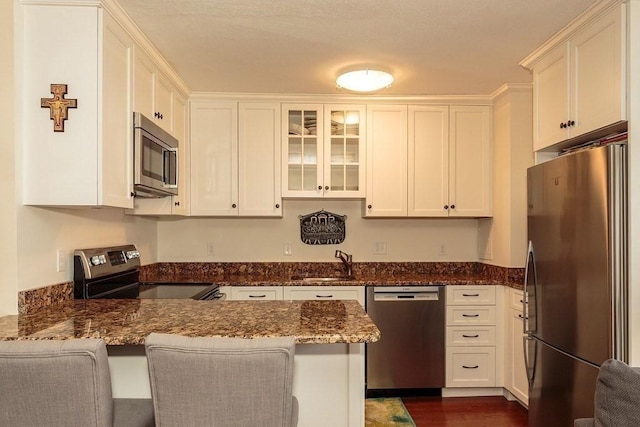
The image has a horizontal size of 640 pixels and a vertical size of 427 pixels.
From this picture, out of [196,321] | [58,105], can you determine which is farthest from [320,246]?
[58,105]

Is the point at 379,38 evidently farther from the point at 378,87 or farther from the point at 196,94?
the point at 196,94

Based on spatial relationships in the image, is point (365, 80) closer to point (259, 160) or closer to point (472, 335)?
point (259, 160)

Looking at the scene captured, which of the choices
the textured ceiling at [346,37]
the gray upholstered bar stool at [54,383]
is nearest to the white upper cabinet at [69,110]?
the textured ceiling at [346,37]

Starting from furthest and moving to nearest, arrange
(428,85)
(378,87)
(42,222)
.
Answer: (428,85) → (378,87) → (42,222)

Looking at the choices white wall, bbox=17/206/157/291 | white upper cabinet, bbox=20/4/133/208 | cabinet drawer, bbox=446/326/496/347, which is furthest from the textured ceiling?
cabinet drawer, bbox=446/326/496/347

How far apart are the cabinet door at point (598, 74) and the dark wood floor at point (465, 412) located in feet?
6.62

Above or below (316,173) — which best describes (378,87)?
above

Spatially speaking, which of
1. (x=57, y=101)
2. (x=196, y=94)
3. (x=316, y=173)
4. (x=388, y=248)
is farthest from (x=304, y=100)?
(x=57, y=101)

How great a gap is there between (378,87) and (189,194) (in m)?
1.76

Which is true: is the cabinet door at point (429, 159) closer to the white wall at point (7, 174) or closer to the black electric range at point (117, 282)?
the black electric range at point (117, 282)

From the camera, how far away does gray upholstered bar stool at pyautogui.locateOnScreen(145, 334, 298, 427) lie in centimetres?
119

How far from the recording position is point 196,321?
173 cm

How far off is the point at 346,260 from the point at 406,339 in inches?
35.2

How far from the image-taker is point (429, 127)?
3787mm
